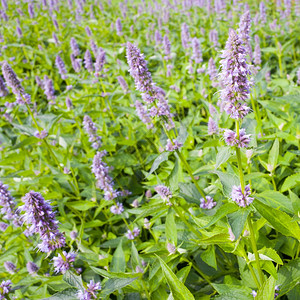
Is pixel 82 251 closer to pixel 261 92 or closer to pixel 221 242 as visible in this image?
pixel 221 242

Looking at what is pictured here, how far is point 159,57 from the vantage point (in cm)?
689

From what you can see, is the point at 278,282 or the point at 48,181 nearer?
the point at 278,282

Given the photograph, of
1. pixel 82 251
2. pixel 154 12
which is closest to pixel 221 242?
pixel 82 251

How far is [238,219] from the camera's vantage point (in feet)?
5.90

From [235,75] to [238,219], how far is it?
872mm

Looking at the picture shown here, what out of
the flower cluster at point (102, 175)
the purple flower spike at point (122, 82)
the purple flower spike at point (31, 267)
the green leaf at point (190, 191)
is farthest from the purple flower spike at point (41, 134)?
the purple flower spike at point (122, 82)

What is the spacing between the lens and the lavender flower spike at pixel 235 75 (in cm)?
164

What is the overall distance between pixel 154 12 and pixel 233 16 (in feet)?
13.3

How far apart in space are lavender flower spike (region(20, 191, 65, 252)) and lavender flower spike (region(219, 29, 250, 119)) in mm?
1465

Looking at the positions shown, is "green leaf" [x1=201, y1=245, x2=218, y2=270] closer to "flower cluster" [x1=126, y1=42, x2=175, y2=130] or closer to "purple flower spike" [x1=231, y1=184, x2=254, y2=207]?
"purple flower spike" [x1=231, y1=184, x2=254, y2=207]

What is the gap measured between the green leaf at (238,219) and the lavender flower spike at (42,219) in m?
1.29

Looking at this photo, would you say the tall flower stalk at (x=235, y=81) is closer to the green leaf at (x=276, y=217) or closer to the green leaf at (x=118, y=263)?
the green leaf at (x=276, y=217)

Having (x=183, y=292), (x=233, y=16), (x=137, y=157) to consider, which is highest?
(x=233, y=16)

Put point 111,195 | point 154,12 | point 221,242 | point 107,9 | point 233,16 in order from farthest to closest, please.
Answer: point 107,9 → point 154,12 → point 233,16 → point 111,195 → point 221,242
